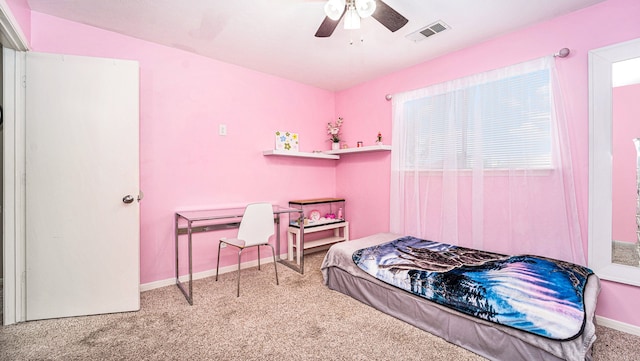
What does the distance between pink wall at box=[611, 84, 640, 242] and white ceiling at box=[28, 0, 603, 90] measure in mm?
783

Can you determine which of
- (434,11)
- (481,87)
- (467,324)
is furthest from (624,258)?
(434,11)

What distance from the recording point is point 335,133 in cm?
409

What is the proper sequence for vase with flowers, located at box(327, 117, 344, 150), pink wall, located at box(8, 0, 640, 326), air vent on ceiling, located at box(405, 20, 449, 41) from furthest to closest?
vase with flowers, located at box(327, 117, 344, 150)
air vent on ceiling, located at box(405, 20, 449, 41)
pink wall, located at box(8, 0, 640, 326)

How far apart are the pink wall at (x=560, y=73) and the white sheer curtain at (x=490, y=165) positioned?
86 mm

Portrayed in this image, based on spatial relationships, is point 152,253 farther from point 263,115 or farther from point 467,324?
point 467,324

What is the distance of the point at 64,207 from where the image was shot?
6.82ft

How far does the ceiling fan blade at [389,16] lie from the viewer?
5.62 ft

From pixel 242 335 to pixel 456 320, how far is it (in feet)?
4.68

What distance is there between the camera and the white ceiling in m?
2.09

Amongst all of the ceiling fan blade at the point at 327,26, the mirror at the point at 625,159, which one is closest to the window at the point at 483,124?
the mirror at the point at 625,159

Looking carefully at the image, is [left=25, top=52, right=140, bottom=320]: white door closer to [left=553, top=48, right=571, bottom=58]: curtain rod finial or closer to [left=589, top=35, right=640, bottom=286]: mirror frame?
[left=553, top=48, right=571, bottom=58]: curtain rod finial

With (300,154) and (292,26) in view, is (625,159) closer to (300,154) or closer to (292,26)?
(292,26)

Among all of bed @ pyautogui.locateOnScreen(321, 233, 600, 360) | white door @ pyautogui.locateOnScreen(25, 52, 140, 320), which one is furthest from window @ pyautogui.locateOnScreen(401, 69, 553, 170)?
white door @ pyautogui.locateOnScreen(25, 52, 140, 320)

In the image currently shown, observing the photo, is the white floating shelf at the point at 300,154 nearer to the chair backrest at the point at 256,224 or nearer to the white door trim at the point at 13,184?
the chair backrest at the point at 256,224
